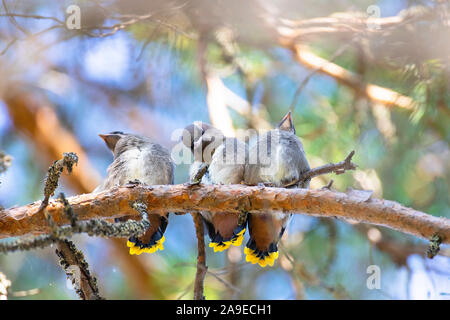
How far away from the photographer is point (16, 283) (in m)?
2.52

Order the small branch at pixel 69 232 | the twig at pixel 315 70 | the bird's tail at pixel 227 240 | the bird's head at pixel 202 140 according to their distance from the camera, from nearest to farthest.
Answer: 1. the small branch at pixel 69 232
2. the bird's tail at pixel 227 240
3. the bird's head at pixel 202 140
4. the twig at pixel 315 70

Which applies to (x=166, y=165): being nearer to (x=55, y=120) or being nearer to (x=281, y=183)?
(x=281, y=183)

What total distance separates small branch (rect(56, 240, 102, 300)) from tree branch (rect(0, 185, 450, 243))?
11cm

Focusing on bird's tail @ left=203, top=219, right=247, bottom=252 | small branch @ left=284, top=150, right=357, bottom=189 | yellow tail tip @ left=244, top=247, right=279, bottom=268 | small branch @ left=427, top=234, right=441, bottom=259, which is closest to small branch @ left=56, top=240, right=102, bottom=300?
bird's tail @ left=203, top=219, right=247, bottom=252

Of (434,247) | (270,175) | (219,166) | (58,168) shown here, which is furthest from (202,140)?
(434,247)

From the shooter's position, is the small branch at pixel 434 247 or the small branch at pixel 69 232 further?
the small branch at pixel 434 247

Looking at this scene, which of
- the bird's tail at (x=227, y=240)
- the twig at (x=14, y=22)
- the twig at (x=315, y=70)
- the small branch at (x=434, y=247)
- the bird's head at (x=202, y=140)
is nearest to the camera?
the small branch at (x=434, y=247)

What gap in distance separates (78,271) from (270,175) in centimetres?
89

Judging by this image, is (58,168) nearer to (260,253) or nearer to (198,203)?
(198,203)

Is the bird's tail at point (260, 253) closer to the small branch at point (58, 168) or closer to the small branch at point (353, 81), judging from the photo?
the small branch at point (58, 168)

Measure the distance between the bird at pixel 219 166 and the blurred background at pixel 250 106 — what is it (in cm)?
39

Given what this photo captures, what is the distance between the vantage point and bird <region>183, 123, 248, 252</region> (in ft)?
6.29

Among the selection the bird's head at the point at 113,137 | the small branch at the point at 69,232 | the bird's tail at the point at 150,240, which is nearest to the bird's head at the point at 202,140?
the bird's head at the point at 113,137

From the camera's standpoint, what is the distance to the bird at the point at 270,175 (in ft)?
6.31
